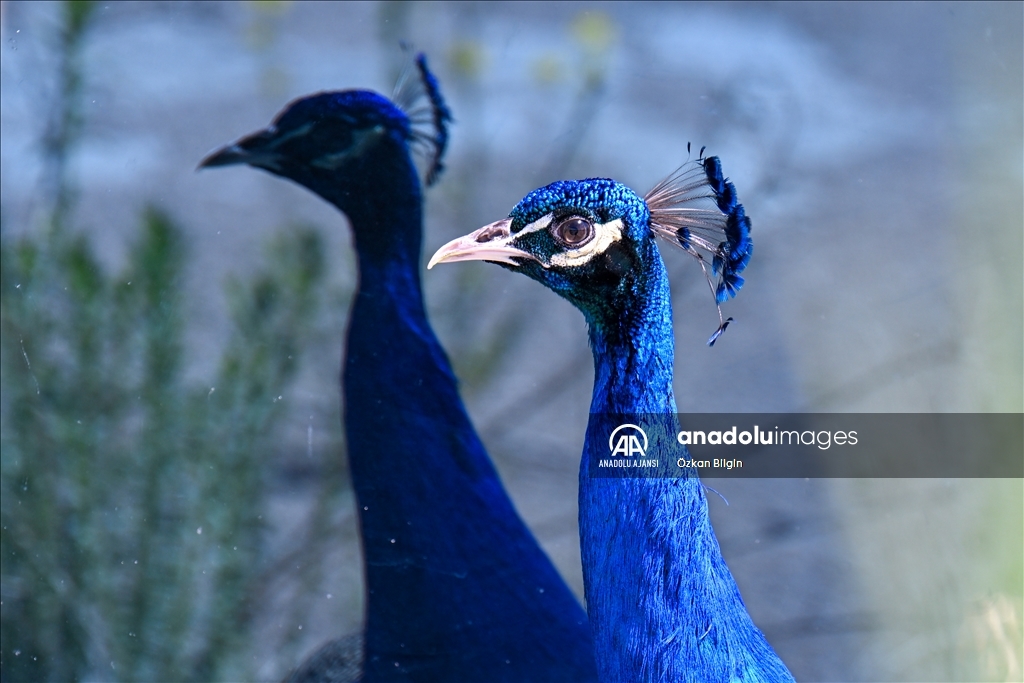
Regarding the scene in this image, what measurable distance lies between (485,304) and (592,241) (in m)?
0.76

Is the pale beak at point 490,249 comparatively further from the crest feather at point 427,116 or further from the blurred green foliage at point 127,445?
the blurred green foliage at point 127,445

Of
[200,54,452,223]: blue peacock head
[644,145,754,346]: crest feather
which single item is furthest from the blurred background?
[644,145,754,346]: crest feather

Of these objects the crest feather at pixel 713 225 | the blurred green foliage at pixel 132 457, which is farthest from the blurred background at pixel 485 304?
the crest feather at pixel 713 225

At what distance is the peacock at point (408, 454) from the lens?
4.99ft

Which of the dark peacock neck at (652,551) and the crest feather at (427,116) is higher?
the crest feather at (427,116)

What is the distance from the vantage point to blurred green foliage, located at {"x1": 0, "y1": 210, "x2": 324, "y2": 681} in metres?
1.81

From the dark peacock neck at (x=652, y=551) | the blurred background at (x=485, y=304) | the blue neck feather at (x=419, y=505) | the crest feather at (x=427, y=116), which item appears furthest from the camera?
the blurred background at (x=485, y=304)

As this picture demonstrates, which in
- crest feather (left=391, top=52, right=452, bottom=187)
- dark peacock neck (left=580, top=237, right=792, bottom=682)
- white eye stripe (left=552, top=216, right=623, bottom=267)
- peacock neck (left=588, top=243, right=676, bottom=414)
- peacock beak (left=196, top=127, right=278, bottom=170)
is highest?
crest feather (left=391, top=52, right=452, bottom=187)

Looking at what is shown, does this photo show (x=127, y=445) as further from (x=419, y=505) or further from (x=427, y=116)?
(x=427, y=116)

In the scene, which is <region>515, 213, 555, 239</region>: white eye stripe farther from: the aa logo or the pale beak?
the aa logo

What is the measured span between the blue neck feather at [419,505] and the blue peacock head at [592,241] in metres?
0.50

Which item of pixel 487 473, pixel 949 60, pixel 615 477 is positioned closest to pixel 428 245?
pixel 487 473

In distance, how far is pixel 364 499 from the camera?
1.60 meters

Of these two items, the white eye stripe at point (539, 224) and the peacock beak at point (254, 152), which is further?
the peacock beak at point (254, 152)
